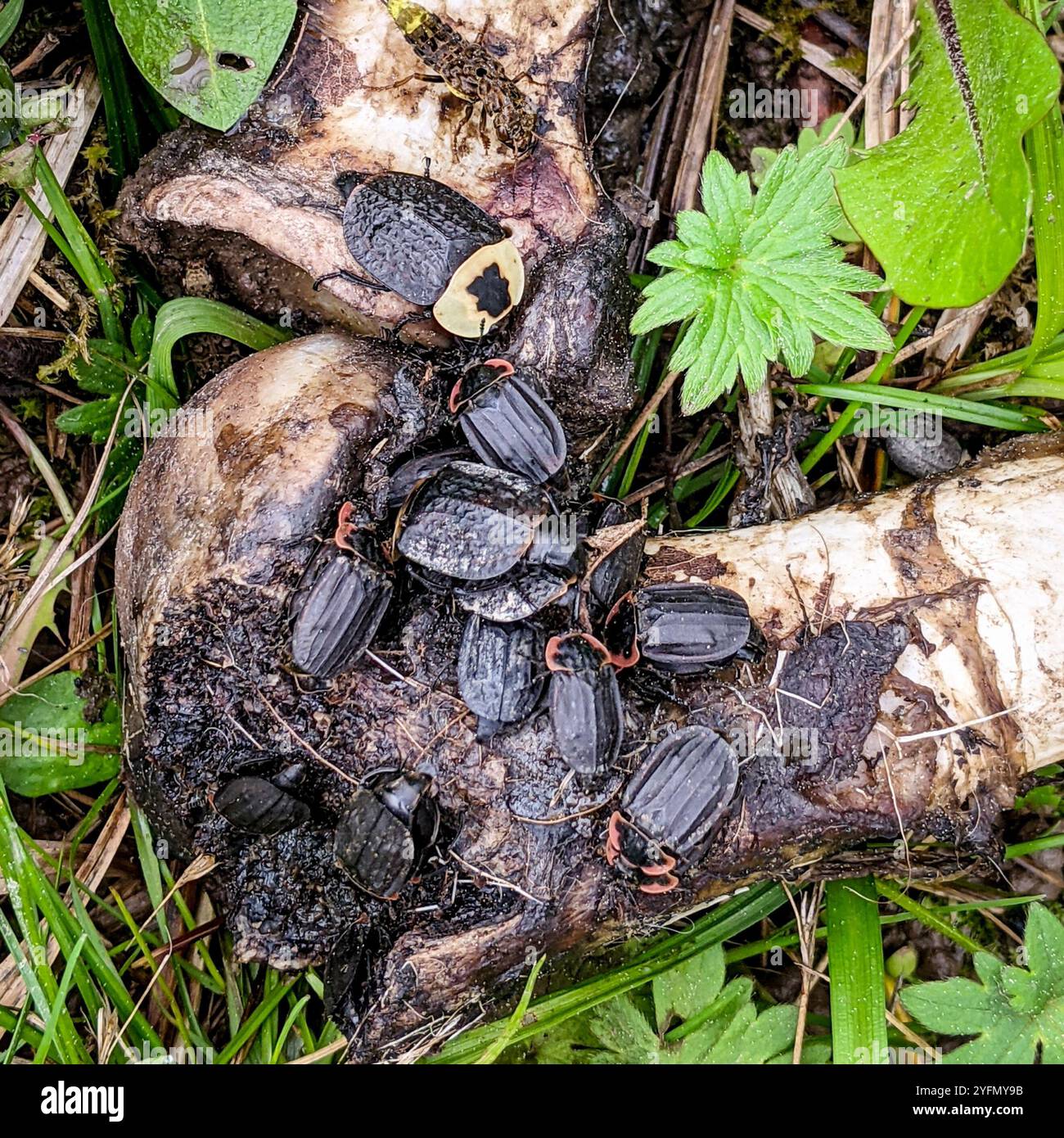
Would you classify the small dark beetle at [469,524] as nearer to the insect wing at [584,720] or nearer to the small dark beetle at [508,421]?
the small dark beetle at [508,421]

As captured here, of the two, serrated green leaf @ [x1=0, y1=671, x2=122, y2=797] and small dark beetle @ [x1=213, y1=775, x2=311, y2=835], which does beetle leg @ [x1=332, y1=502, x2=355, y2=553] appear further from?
serrated green leaf @ [x1=0, y1=671, x2=122, y2=797]

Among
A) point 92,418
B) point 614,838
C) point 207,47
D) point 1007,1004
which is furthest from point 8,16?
point 1007,1004

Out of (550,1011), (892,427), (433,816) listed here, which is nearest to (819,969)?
(550,1011)

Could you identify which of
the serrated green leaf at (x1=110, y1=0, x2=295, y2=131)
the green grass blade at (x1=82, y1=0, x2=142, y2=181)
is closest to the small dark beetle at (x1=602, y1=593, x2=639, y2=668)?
the serrated green leaf at (x1=110, y1=0, x2=295, y2=131)

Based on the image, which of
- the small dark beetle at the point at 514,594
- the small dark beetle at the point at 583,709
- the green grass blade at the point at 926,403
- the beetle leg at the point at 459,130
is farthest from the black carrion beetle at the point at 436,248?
the green grass blade at the point at 926,403

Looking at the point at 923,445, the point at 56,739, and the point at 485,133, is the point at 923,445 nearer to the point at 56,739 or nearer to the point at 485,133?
the point at 485,133

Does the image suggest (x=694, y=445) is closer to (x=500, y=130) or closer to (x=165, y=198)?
(x=500, y=130)
